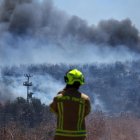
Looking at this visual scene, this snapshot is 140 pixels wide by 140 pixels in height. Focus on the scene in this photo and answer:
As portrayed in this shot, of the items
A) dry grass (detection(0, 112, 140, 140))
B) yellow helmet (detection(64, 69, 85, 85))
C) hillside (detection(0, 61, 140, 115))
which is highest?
hillside (detection(0, 61, 140, 115))

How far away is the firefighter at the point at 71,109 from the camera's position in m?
6.66

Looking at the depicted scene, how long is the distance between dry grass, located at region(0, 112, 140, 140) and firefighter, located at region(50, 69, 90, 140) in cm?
546

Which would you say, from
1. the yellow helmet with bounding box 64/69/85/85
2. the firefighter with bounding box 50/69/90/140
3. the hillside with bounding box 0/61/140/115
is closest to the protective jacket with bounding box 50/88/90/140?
the firefighter with bounding box 50/69/90/140

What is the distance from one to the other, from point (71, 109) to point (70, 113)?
0.05 meters

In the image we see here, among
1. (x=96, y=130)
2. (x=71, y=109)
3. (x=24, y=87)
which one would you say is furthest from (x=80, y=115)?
(x=24, y=87)

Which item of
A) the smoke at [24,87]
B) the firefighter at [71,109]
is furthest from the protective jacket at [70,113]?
the smoke at [24,87]

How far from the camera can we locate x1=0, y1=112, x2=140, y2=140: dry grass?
1254 cm

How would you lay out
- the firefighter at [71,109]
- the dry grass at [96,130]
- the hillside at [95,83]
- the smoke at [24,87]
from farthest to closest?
the smoke at [24,87] → the hillside at [95,83] → the dry grass at [96,130] → the firefighter at [71,109]

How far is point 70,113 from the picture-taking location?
6691 mm

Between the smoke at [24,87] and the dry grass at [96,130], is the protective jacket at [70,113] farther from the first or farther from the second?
the smoke at [24,87]

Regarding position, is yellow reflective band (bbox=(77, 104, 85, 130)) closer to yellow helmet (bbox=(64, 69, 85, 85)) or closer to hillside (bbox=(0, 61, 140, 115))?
yellow helmet (bbox=(64, 69, 85, 85))

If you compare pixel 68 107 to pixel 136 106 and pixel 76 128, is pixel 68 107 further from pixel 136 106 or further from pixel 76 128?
pixel 136 106

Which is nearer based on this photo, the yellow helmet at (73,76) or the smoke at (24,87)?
the yellow helmet at (73,76)

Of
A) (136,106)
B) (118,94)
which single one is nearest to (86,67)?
(118,94)
